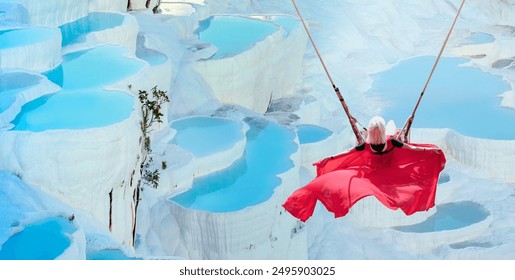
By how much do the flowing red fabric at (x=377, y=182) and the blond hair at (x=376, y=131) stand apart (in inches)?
6.2

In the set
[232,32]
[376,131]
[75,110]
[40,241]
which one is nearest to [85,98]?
[75,110]

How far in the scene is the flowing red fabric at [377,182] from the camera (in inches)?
292

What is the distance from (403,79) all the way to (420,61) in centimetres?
182

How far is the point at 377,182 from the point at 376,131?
0.52 metres

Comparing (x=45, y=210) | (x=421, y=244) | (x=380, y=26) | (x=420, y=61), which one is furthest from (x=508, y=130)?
(x=45, y=210)

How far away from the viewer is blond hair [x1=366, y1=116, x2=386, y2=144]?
23.8 ft

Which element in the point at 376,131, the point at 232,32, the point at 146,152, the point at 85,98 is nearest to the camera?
the point at 376,131

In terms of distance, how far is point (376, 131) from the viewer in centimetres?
729

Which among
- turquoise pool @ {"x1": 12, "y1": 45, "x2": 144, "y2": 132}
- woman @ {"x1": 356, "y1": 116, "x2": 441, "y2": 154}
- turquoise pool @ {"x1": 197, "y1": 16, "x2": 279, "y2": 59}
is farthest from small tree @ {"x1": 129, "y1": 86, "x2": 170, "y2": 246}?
turquoise pool @ {"x1": 197, "y1": 16, "x2": 279, "y2": 59}

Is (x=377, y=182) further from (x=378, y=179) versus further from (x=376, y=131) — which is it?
(x=376, y=131)

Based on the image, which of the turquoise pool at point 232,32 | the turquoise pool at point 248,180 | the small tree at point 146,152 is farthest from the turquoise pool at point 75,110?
the turquoise pool at point 232,32
